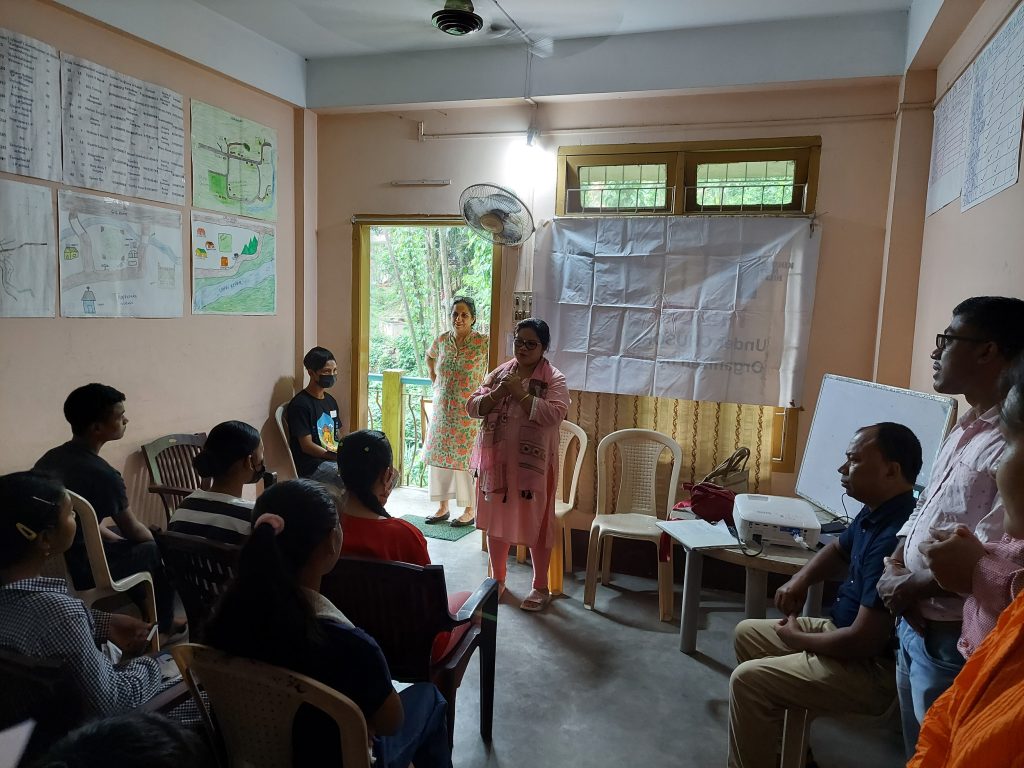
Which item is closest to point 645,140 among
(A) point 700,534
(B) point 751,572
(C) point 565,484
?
(C) point 565,484

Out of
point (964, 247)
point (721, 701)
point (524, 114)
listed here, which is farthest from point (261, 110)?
point (721, 701)

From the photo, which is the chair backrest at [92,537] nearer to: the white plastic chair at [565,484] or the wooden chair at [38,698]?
the wooden chair at [38,698]

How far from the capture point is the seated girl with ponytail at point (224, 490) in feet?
6.62

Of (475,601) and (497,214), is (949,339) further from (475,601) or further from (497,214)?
(497,214)

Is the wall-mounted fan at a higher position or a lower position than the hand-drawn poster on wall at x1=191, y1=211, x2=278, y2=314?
higher

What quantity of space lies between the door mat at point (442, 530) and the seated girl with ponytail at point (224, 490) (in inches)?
79.2

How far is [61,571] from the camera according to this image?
218cm

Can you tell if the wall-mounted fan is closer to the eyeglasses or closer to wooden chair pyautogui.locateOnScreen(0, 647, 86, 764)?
the eyeglasses

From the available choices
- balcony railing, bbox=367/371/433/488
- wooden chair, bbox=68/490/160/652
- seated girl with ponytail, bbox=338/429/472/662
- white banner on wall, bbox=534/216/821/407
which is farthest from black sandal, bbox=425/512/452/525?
seated girl with ponytail, bbox=338/429/472/662

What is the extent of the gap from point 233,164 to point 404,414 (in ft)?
6.94

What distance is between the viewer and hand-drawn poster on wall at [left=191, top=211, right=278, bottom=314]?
3.51 m

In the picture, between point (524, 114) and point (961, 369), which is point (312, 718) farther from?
point (524, 114)

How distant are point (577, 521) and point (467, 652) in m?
2.03

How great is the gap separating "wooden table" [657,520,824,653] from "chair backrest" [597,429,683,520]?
791 millimetres
